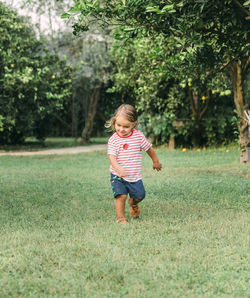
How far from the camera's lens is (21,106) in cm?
1381

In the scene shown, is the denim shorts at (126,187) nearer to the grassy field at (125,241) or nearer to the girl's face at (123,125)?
the grassy field at (125,241)

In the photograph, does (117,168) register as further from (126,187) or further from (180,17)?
(180,17)

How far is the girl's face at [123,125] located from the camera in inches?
→ 168

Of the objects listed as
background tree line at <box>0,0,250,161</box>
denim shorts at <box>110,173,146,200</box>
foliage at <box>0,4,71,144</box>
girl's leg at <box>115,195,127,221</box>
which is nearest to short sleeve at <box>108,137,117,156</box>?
denim shorts at <box>110,173,146,200</box>

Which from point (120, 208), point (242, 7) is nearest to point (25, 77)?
point (242, 7)

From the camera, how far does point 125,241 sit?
3.44 metres

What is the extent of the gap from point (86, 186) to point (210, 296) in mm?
4191

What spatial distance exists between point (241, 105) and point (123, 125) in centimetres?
521

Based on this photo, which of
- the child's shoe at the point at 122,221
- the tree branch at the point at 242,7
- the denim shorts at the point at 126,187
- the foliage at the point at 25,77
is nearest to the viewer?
the child's shoe at the point at 122,221

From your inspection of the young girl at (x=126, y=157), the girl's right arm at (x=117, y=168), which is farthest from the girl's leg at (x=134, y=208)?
the girl's right arm at (x=117, y=168)

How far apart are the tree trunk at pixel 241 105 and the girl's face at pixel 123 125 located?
4.93 metres

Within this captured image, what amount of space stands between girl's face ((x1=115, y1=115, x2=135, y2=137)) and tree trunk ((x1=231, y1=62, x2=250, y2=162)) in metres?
4.93

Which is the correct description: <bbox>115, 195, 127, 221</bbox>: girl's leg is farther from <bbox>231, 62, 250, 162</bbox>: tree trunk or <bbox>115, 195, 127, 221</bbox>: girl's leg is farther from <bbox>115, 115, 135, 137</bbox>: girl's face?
<bbox>231, 62, 250, 162</bbox>: tree trunk

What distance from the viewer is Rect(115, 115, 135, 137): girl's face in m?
4.28
